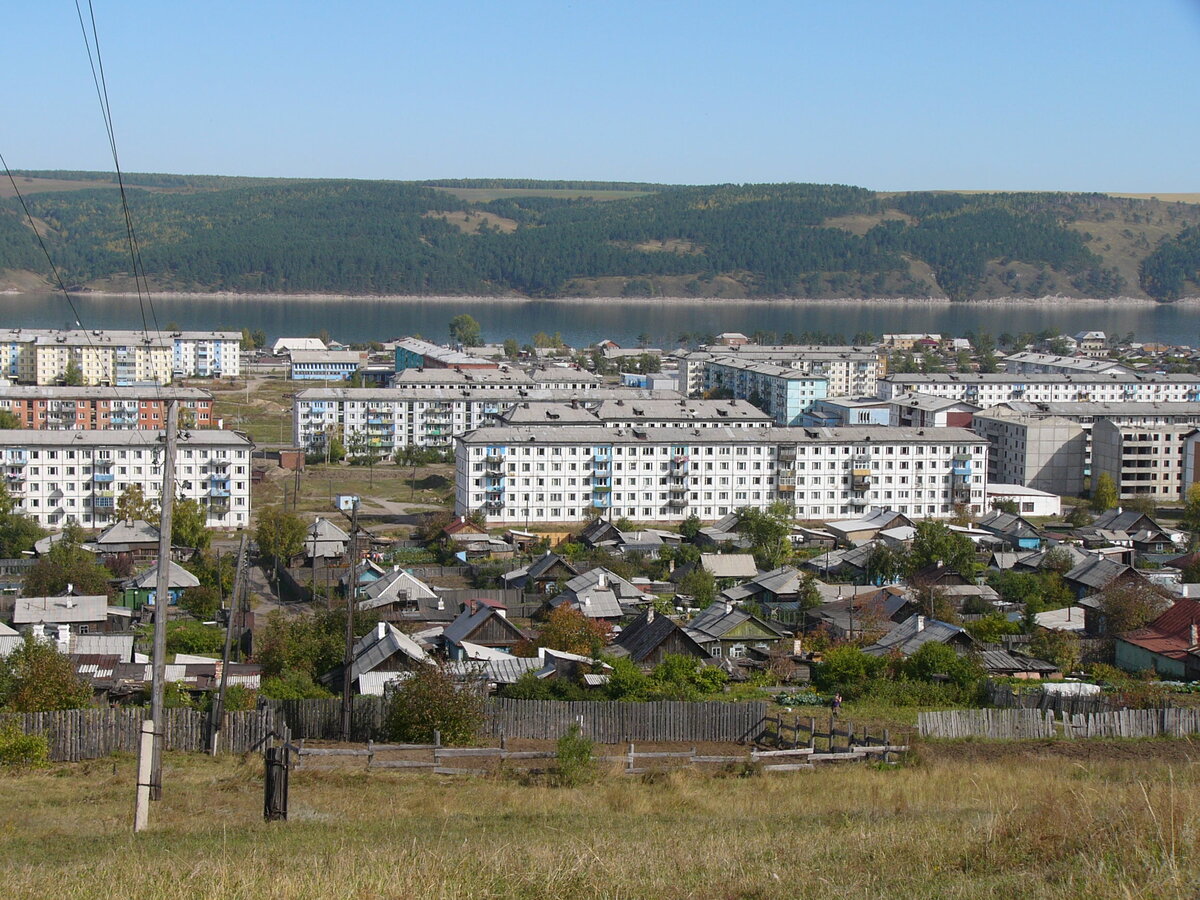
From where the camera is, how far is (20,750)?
253 inches

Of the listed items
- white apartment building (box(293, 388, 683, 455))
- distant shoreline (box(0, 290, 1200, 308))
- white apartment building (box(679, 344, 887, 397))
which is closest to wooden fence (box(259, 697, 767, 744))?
white apartment building (box(293, 388, 683, 455))

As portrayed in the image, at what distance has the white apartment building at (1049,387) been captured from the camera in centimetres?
2981

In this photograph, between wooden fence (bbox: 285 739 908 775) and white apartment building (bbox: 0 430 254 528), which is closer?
wooden fence (bbox: 285 739 908 775)

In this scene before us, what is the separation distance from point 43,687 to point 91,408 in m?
18.0

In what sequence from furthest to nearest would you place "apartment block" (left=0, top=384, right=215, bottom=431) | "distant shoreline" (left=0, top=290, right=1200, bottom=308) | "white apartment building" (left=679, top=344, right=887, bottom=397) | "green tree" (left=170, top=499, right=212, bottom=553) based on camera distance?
"distant shoreline" (left=0, top=290, right=1200, bottom=308) < "white apartment building" (left=679, top=344, right=887, bottom=397) < "apartment block" (left=0, top=384, right=215, bottom=431) < "green tree" (left=170, top=499, right=212, bottom=553)

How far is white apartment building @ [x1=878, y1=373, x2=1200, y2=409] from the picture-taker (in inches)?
1174

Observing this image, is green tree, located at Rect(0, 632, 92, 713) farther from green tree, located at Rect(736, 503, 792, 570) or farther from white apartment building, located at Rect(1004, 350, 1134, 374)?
white apartment building, located at Rect(1004, 350, 1134, 374)

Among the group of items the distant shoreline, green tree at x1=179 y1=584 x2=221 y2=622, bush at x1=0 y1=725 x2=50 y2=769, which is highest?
the distant shoreline

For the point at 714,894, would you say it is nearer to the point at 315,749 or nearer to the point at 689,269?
the point at 315,749

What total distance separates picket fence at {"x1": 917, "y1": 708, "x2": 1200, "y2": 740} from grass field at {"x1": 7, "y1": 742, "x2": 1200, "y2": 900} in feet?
1.73

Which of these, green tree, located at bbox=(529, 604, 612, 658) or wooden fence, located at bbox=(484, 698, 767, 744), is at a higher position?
wooden fence, located at bbox=(484, 698, 767, 744)

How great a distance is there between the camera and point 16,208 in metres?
109

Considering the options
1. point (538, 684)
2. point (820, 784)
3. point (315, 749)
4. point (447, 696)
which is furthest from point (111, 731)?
point (820, 784)

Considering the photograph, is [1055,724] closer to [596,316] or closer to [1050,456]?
[1050,456]
